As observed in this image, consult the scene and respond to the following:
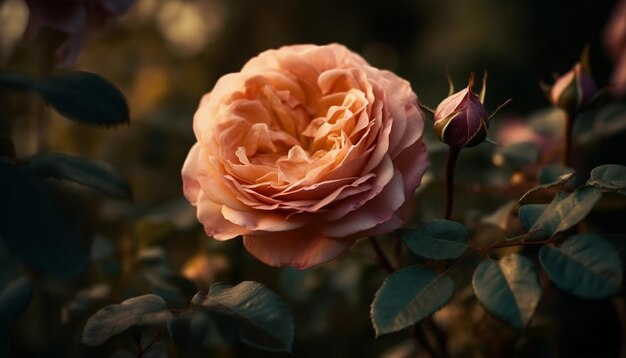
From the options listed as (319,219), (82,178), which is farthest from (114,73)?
(319,219)

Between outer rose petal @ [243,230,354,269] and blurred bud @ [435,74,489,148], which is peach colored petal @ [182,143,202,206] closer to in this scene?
outer rose petal @ [243,230,354,269]

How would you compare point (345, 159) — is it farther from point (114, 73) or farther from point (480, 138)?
point (114, 73)

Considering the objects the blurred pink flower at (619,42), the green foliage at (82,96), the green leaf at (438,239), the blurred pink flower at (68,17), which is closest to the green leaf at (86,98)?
the green foliage at (82,96)

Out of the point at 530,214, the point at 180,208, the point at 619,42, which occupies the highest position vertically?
the point at 530,214

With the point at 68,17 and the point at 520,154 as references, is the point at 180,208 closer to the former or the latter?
the point at 68,17

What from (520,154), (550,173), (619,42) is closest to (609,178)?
(550,173)

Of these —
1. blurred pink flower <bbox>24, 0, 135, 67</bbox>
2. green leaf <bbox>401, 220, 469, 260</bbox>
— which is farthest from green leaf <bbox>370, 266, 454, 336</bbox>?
blurred pink flower <bbox>24, 0, 135, 67</bbox>

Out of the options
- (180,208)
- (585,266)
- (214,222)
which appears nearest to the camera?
(585,266)

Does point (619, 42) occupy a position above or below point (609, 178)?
below

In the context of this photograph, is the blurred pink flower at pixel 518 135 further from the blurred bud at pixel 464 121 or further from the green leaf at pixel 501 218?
Result: the blurred bud at pixel 464 121
